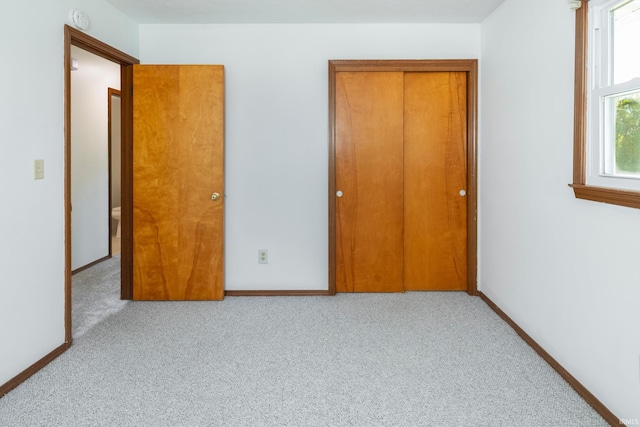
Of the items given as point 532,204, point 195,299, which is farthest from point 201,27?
point 532,204

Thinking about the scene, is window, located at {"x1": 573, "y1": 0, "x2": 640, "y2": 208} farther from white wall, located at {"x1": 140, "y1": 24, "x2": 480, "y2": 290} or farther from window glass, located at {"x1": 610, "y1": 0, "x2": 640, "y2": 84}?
white wall, located at {"x1": 140, "y1": 24, "x2": 480, "y2": 290}

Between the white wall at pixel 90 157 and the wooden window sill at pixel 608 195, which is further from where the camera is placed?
the white wall at pixel 90 157

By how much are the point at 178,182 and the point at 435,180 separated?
2.14 meters

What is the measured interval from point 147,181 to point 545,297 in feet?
9.78

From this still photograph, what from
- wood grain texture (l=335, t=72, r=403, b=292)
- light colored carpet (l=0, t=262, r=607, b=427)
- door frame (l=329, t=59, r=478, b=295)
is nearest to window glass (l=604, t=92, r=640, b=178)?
light colored carpet (l=0, t=262, r=607, b=427)

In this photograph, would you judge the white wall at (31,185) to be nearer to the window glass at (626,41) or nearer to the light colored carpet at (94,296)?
the light colored carpet at (94,296)

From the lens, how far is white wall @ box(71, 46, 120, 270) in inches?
190

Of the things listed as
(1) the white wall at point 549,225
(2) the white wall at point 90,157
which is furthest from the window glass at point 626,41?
(2) the white wall at point 90,157

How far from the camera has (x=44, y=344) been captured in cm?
256

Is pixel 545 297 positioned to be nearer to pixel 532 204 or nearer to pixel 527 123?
pixel 532 204

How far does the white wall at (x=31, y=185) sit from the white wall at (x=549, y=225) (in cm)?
280

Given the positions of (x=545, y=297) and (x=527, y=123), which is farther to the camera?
(x=527, y=123)

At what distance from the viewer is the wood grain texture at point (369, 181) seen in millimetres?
3846

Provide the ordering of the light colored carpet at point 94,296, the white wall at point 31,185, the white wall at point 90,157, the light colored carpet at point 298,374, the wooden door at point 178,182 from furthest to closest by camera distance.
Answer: the white wall at point 90,157 → the wooden door at point 178,182 → the light colored carpet at point 94,296 → the white wall at point 31,185 → the light colored carpet at point 298,374
